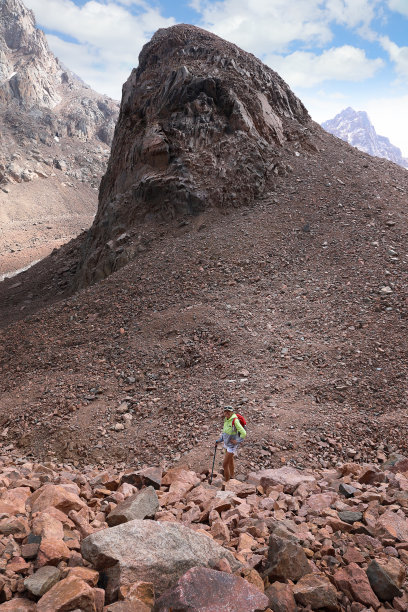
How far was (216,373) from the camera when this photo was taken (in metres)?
10.3

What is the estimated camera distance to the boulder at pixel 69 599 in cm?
297

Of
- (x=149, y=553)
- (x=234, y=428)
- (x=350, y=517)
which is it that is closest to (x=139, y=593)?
(x=149, y=553)

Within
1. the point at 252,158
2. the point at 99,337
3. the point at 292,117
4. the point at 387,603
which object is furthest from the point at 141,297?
the point at 292,117

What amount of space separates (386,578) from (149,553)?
2.10 m

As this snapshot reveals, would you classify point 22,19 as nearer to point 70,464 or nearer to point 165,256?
point 165,256

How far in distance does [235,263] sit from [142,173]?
7.87m

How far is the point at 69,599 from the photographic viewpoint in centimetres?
300

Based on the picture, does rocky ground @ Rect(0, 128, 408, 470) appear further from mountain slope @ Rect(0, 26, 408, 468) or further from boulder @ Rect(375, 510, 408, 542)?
boulder @ Rect(375, 510, 408, 542)

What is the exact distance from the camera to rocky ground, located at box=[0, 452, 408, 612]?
3225 millimetres

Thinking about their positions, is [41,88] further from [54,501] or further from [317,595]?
[317,595]

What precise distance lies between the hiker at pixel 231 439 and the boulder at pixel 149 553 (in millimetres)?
3382

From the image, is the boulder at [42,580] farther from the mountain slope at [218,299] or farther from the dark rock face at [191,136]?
the dark rock face at [191,136]

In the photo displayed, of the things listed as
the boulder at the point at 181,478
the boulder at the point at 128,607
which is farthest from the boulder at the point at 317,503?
the boulder at the point at 128,607

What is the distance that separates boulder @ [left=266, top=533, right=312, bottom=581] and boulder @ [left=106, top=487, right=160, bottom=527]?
1584mm
